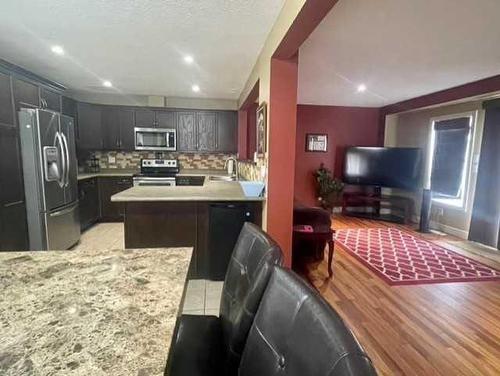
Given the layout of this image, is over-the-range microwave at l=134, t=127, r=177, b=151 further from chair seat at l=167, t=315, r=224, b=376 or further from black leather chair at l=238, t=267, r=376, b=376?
black leather chair at l=238, t=267, r=376, b=376

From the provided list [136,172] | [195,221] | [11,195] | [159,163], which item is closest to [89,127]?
[136,172]

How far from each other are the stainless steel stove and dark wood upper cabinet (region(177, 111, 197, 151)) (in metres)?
0.36

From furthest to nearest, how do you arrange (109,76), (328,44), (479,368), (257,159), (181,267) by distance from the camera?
(109,76)
(257,159)
(328,44)
(479,368)
(181,267)

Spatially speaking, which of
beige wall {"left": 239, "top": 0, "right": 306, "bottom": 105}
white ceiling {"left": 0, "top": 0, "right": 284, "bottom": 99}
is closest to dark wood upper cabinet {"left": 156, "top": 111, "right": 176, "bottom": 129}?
white ceiling {"left": 0, "top": 0, "right": 284, "bottom": 99}

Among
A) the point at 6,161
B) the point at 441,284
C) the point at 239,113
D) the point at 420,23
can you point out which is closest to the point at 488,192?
the point at 441,284

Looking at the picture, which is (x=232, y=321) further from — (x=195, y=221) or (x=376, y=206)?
(x=376, y=206)

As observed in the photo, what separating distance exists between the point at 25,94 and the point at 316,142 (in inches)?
194

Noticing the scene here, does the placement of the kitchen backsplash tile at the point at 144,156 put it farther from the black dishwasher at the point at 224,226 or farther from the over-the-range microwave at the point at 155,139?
the black dishwasher at the point at 224,226

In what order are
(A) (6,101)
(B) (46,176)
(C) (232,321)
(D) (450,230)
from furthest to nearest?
(D) (450,230)
(B) (46,176)
(A) (6,101)
(C) (232,321)

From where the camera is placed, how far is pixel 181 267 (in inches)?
45.9

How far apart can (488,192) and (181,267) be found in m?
4.76

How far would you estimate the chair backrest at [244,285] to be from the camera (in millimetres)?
926

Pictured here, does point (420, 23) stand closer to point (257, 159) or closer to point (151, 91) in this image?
point (257, 159)

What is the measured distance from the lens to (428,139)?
5.47 m
